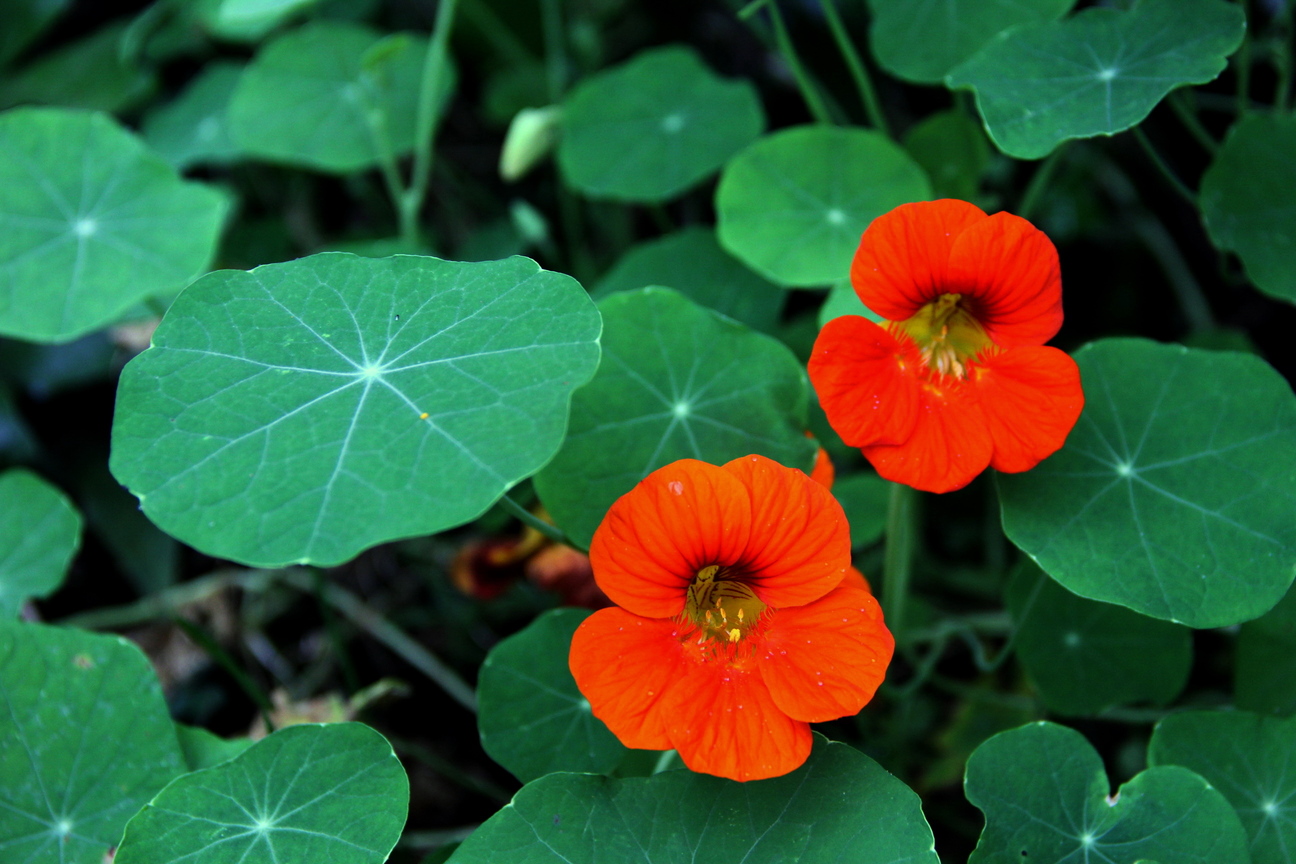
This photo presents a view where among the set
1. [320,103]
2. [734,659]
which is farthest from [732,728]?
[320,103]

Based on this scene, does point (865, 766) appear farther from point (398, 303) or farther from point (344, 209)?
point (344, 209)

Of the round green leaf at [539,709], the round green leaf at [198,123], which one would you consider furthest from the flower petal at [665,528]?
the round green leaf at [198,123]

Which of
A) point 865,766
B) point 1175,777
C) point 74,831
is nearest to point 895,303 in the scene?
point 865,766

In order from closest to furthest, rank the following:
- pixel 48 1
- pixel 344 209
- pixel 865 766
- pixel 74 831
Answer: pixel 865 766
pixel 74 831
pixel 48 1
pixel 344 209

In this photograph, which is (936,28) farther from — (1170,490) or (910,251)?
(1170,490)

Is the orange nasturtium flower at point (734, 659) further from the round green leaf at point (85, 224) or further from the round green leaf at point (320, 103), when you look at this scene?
the round green leaf at point (320, 103)

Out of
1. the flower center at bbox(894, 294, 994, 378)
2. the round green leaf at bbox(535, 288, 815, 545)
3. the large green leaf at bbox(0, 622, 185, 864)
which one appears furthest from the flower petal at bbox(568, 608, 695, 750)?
the large green leaf at bbox(0, 622, 185, 864)

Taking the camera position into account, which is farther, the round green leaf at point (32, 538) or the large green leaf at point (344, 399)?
the round green leaf at point (32, 538)
